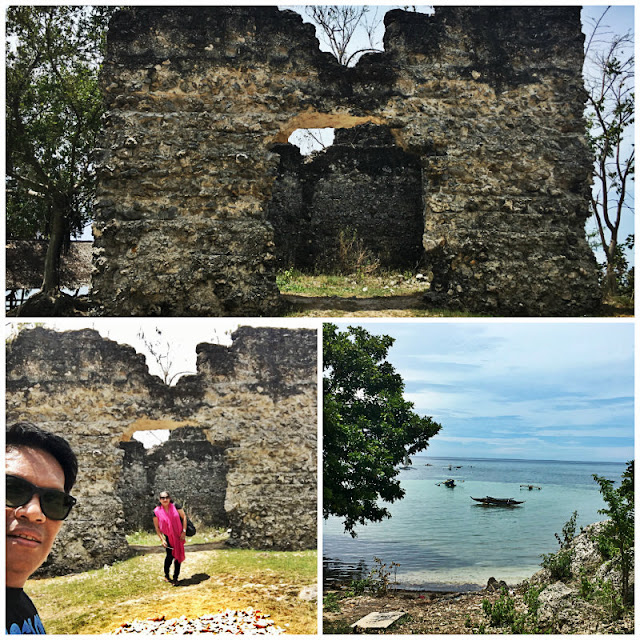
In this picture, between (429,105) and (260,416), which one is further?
(429,105)

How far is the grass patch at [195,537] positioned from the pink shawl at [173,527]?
4.2 inches

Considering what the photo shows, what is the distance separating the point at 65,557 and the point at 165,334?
7.62ft

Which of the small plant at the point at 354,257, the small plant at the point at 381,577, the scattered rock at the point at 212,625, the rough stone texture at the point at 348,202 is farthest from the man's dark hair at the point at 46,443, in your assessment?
the rough stone texture at the point at 348,202

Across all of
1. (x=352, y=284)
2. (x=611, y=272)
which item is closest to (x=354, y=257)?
(x=352, y=284)

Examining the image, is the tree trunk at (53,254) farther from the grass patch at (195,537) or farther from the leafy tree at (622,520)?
the leafy tree at (622,520)

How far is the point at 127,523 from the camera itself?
249 inches

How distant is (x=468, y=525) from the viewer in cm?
586

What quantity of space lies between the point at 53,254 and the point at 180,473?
6402mm

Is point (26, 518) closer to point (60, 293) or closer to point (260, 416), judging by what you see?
point (260, 416)

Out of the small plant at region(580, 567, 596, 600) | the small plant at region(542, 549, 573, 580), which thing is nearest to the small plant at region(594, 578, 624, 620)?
the small plant at region(580, 567, 596, 600)

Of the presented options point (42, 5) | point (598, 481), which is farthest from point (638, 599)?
point (42, 5)

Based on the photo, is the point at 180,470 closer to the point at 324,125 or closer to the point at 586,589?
the point at 324,125

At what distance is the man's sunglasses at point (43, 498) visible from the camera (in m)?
5.48

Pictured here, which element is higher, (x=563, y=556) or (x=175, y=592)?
(x=563, y=556)
